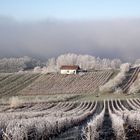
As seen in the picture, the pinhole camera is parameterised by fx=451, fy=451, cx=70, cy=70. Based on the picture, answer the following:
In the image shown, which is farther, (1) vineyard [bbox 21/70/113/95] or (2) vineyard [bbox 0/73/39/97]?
(1) vineyard [bbox 21/70/113/95]

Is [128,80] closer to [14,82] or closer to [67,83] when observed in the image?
[67,83]

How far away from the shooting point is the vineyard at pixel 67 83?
98750mm

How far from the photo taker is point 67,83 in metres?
109

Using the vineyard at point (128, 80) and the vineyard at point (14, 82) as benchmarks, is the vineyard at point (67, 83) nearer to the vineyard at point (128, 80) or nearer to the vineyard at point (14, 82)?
the vineyard at point (14, 82)

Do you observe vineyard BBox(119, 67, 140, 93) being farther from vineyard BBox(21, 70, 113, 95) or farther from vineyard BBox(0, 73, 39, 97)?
vineyard BBox(0, 73, 39, 97)

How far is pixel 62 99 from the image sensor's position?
81.2 m

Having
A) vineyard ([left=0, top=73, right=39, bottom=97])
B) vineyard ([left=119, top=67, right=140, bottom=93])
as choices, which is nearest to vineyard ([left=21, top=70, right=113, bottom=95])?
vineyard ([left=0, top=73, right=39, bottom=97])

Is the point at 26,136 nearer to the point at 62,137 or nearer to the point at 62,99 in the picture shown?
the point at 62,137

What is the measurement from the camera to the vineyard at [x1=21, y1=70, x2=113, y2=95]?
98750 mm

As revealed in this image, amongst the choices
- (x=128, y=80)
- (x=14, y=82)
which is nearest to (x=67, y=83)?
(x=14, y=82)

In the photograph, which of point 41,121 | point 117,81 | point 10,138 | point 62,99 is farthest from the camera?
point 117,81

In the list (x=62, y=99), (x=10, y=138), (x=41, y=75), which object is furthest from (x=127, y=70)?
(x=10, y=138)

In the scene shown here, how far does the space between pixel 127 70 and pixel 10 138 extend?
338 feet

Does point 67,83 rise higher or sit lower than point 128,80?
lower
